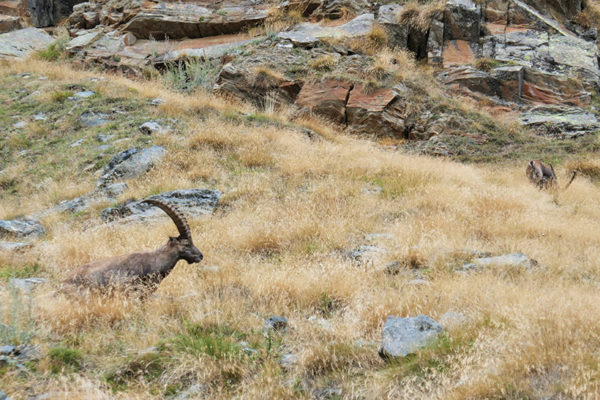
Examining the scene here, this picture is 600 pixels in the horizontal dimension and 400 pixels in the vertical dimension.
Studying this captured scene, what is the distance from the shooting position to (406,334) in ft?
12.9

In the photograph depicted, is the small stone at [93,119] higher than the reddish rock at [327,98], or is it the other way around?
the small stone at [93,119]

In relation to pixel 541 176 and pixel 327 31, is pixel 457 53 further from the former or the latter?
pixel 541 176

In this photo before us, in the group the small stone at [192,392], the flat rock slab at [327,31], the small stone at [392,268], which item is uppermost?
the flat rock slab at [327,31]

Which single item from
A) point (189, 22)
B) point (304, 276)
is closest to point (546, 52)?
point (189, 22)

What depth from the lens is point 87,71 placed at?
60.7ft

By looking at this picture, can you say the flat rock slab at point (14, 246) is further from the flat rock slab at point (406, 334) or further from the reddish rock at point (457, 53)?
the reddish rock at point (457, 53)

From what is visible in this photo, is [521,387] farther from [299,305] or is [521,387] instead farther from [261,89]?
[261,89]

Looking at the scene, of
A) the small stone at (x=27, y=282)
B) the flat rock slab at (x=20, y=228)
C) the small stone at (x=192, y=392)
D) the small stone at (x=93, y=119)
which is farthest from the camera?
the small stone at (x=93, y=119)

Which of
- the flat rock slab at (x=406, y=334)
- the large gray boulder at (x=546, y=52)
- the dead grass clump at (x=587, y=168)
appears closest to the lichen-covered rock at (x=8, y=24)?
the large gray boulder at (x=546, y=52)

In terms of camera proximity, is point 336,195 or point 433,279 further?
point 336,195

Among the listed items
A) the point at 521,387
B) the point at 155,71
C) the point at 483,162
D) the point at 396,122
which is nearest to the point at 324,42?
the point at 396,122

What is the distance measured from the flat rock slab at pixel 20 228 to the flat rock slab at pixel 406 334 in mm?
6324

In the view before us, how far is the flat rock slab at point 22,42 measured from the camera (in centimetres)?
2053

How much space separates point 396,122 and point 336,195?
7.11 meters
